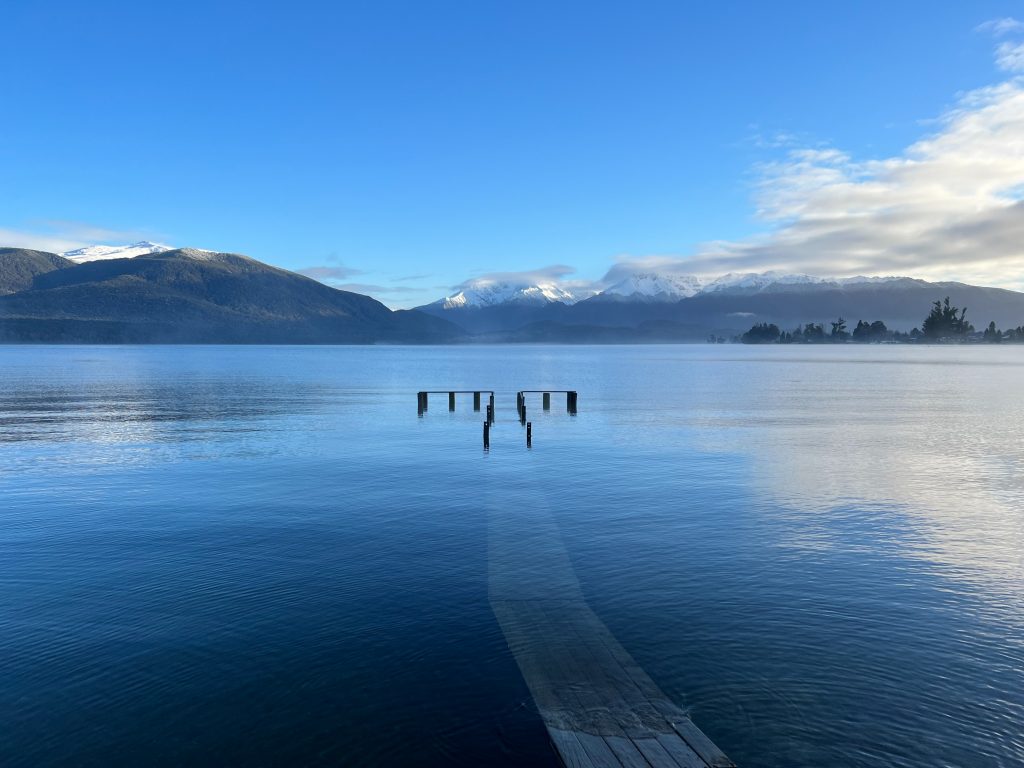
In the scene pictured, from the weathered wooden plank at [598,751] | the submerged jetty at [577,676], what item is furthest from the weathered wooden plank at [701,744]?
the weathered wooden plank at [598,751]

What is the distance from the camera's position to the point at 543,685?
1191 cm

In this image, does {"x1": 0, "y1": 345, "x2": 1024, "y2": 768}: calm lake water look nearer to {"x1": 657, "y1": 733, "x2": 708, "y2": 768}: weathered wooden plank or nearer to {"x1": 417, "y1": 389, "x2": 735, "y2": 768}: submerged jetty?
{"x1": 417, "y1": 389, "x2": 735, "y2": 768}: submerged jetty

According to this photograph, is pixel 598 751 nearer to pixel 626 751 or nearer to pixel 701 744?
pixel 626 751

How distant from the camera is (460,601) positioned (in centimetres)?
1581

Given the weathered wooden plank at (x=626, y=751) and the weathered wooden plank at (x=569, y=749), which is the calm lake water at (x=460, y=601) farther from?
the weathered wooden plank at (x=626, y=751)

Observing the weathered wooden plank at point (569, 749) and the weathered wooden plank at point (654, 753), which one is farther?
the weathered wooden plank at point (569, 749)

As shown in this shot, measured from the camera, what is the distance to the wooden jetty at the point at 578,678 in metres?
9.71

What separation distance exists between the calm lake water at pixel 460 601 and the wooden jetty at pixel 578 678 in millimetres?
373

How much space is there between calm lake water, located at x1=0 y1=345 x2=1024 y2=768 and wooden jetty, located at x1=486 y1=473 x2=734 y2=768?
373 mm

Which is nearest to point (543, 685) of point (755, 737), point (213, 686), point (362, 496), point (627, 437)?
point (755, 737)

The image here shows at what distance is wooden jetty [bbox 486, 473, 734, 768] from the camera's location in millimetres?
9711

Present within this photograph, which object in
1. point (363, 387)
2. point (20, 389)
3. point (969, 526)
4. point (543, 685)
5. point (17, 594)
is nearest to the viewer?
point (543, 685)

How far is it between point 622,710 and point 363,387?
87.7m

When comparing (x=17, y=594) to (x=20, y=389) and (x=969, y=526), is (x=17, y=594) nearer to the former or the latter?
(x=969, y=526)
